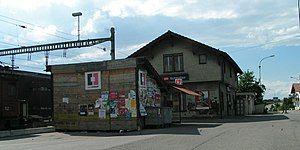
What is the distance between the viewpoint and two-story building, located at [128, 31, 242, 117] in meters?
40.2

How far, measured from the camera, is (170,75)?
4178 centimetres

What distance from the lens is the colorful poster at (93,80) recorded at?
24.5 m

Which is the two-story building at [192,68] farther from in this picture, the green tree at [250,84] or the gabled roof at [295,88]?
the gabled roof at [295,88]

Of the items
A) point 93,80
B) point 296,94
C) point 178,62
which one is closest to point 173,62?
point 178,62

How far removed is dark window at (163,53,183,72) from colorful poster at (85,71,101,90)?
58.7ft

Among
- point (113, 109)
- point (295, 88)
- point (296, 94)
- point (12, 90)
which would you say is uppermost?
point (295, 88)

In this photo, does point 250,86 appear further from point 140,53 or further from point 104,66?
point 104,66

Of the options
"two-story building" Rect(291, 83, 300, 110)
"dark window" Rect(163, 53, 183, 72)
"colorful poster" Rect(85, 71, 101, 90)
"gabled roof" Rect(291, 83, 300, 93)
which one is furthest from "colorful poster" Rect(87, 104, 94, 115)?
"gabled roof" Rect(291, 83, 300, 93)

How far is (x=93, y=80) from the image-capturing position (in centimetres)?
2461

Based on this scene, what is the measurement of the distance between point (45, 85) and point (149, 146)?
16544 mm

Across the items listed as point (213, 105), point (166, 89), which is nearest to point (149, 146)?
point (166, 89)

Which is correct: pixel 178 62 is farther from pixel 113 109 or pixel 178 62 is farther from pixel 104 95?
pixel 113 109

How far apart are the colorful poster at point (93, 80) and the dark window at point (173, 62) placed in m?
17.9

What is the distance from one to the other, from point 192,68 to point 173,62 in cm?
212
